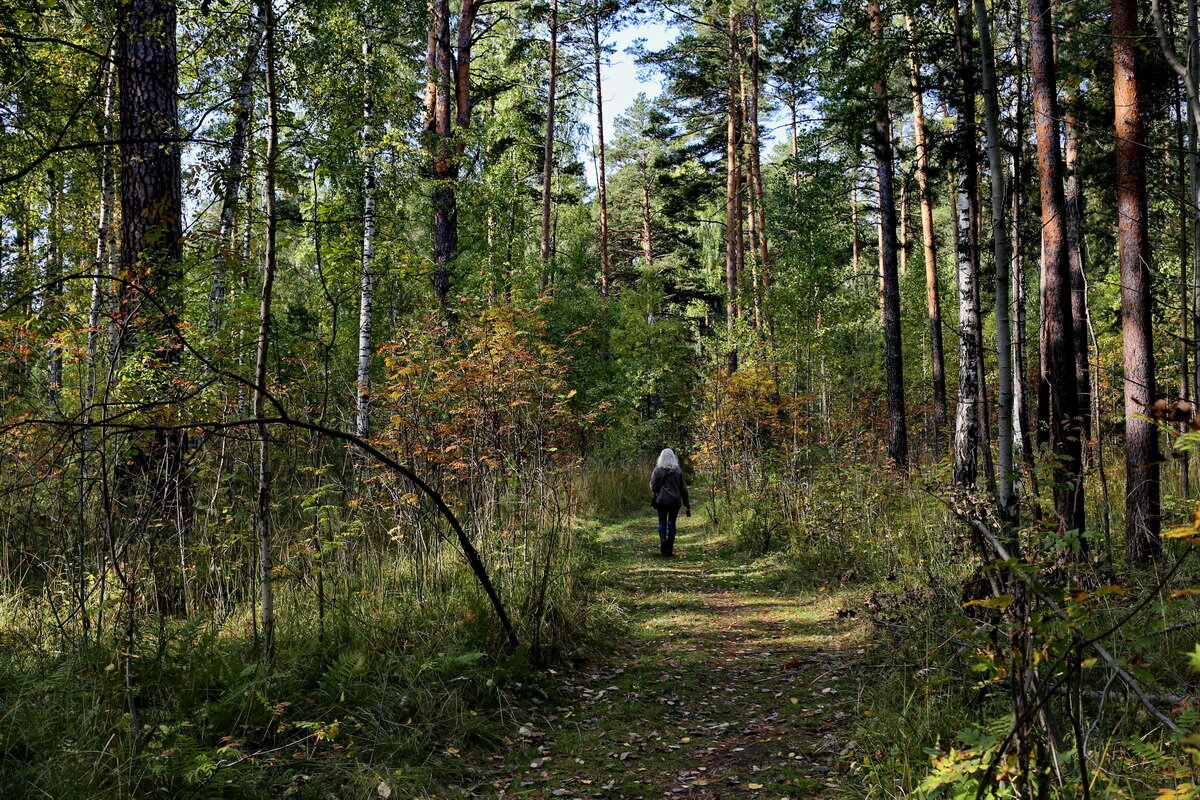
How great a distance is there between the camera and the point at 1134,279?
7.00 meters

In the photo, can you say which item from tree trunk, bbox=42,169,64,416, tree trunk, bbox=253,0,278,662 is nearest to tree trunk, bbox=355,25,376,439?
tree trunk, bbox=42,169,64,416

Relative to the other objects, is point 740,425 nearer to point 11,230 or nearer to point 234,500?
point 234,500

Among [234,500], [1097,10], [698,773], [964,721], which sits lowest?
[698,773]

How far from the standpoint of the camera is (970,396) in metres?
8.14

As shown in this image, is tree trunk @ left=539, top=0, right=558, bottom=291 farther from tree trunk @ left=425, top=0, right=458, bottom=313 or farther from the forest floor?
the forest floor

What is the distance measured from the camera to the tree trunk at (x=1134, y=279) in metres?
6.75

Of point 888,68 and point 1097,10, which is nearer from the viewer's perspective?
point 888,68

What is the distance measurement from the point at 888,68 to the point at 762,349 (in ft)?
26.6

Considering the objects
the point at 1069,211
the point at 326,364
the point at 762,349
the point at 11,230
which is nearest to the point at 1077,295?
the point at 1069,211

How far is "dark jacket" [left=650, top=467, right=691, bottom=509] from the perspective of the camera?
9.79 metres

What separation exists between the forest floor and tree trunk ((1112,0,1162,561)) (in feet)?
10.2

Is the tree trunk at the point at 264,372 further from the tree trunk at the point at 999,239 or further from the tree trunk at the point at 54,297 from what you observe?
the tree trunk at the point at 999,239

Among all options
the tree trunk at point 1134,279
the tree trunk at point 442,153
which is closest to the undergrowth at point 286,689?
the tree trunk at point 1134,279

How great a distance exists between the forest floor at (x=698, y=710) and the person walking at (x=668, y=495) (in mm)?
2194
